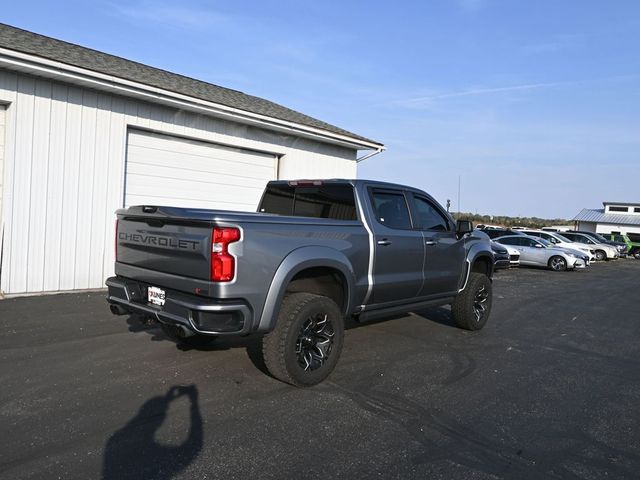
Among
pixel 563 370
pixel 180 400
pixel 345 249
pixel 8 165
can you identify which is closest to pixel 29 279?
pixel 8 165

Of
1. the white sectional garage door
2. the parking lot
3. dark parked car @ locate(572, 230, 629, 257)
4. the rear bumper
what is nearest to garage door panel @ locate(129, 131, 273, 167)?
the white sectional garage door

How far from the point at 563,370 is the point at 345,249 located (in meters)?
2.81

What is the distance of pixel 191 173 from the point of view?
10.1 m

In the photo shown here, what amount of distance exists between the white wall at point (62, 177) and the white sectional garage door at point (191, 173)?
0.35 meters

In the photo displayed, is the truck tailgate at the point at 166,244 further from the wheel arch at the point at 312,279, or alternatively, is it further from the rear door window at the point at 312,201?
the rear door window at the point at 312,201

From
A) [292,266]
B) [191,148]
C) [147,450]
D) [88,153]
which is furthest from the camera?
[191,148]

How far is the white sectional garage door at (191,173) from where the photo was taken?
30.7 feet

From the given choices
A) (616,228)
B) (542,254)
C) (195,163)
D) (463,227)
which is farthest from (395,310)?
(616,228)

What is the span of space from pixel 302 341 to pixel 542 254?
18052 millimetres

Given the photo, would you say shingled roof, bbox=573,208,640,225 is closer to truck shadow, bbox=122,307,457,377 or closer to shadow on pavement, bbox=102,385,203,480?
truck shadow, bbox=122,307,457,377

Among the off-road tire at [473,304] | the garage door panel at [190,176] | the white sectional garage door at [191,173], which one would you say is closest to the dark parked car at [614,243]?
the white sectional garage door at [191,173]

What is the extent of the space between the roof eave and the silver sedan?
1168 cm

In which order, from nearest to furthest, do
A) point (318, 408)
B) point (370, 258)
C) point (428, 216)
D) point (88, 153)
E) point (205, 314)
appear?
1. point (205, 314)
2. point (318, 408)
3. point (370, 258)
4. point (428, 216)
5. point (88, 153)

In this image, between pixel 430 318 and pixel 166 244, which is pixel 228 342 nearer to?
pixel 166 244
